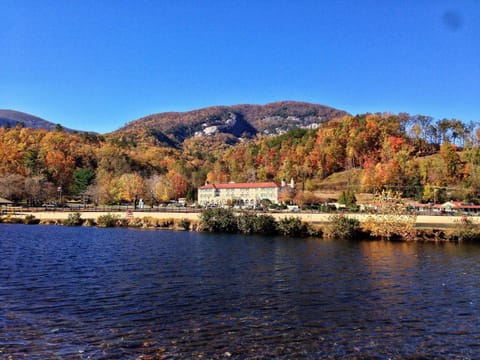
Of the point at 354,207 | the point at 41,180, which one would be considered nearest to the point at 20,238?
the point at 354,207

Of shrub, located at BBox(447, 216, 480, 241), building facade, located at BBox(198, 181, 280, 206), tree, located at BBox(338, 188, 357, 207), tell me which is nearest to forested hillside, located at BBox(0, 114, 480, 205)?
building facade, located at BBox(198, 181, 280, 206)

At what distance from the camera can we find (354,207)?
3595 inches

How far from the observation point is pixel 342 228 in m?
48.7

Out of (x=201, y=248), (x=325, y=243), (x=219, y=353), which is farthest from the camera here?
(x=325, y=243)

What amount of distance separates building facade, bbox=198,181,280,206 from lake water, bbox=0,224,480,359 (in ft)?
319

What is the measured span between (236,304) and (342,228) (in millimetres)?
32201

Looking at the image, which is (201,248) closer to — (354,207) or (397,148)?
(354,207)

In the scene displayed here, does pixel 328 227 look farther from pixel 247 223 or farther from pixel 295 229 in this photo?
pixel 247 223

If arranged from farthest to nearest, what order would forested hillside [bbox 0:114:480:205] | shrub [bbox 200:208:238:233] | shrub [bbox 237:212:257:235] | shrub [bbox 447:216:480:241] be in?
forested hillside [bbox 0:114:480:205] < shrub [bbox 200:208:238:233] < shrub [bbox 237:212:257:235] < shrub [bbox 447:216:480:241]

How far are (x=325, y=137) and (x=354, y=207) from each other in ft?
276

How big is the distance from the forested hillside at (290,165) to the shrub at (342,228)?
66699 millimetres

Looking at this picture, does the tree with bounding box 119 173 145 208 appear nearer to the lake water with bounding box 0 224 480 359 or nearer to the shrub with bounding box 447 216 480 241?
the lake water with bounding box 0 224 480 359

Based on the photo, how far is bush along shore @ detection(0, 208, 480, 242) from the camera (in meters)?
47.5

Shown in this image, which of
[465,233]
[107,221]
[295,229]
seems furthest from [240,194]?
[465,233]
